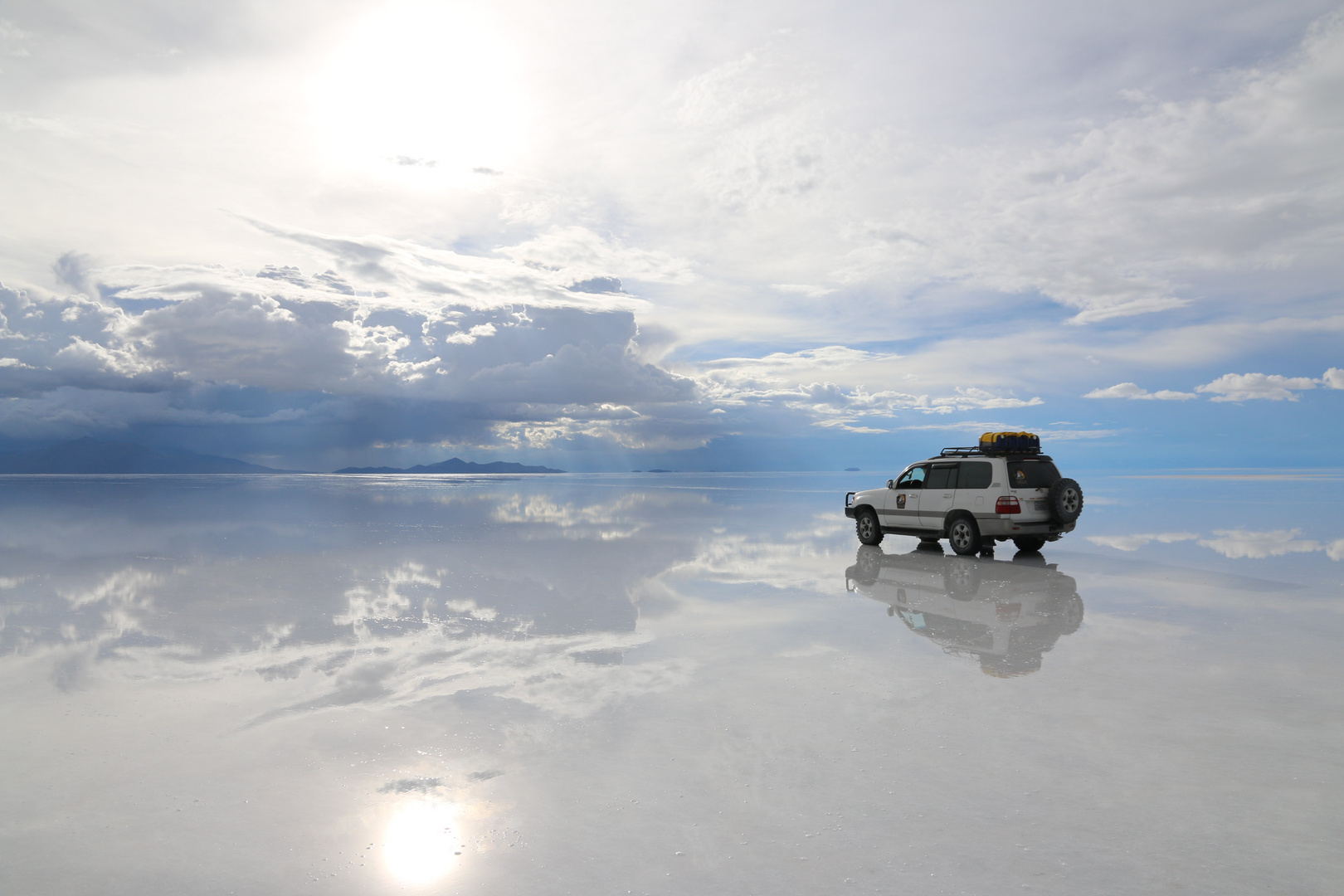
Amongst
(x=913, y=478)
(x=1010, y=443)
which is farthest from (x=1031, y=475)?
(x=913, y=478)

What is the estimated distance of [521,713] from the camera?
6418mm

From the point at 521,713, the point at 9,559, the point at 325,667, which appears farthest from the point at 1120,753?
the point at 9,559

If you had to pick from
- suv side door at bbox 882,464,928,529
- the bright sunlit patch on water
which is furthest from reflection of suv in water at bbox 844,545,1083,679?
the bright sunlit patch on water

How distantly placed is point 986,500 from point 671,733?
12.6 m

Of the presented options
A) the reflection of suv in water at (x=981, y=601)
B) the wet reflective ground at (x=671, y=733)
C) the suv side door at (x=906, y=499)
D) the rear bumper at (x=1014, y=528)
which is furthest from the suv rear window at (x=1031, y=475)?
the wet reflective ground at (x=671, y=733)

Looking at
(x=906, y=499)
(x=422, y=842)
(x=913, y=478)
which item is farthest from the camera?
(x=913, y=478)

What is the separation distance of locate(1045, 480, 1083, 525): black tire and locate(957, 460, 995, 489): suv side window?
1336mm

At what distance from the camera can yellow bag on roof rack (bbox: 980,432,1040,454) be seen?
16.7 meters

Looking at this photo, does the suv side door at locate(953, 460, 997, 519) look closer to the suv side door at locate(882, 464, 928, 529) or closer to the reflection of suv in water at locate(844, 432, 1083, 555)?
the reflection of suv in water at locate(844, 432, 1083, 555)

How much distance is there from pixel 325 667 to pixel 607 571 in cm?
689

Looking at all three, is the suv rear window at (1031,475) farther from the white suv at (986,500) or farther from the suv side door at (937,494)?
the suv side door at (937,494)

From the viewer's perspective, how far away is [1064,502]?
1623 cm

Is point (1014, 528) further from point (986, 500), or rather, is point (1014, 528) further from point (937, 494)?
point (937, 494)

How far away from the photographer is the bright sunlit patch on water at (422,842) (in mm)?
4016
